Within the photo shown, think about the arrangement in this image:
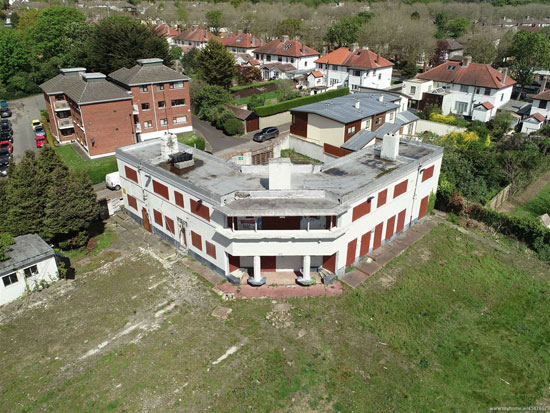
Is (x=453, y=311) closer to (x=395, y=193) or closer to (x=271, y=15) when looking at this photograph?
(x=395, y=193)

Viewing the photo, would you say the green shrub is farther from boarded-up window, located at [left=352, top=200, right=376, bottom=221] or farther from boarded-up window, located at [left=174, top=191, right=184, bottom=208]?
boarded-up window, located at [left=352, top=200, right=376, bottom=221]

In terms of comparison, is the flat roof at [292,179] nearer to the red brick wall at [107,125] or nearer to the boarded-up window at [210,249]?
the boarded-up window at [210,249]

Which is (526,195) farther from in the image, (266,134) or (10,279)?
(10,279)

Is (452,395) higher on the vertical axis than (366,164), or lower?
lower

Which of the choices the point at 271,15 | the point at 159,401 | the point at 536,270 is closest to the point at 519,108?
the point at 536,270

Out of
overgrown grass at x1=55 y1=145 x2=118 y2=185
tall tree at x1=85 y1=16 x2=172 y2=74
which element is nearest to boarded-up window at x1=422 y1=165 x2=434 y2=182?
overgrown grass at x1=55 y1=145 x2=118 y2=185

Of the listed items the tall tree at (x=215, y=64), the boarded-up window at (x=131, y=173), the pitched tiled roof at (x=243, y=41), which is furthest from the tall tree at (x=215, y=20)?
the boarded-up window at (x=131, y=173)
